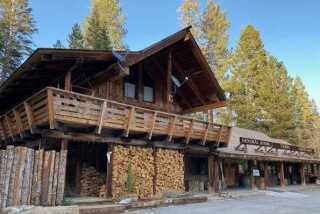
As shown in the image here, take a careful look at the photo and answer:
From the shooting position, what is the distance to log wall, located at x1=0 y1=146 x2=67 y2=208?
995cm

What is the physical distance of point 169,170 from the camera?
50.1ft

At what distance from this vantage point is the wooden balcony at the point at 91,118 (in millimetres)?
10750

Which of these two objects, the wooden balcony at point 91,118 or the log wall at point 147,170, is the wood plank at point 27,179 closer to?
the wooden balcony at point 91,118

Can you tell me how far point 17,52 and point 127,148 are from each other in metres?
23.8

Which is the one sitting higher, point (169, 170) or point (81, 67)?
point (81, 67)

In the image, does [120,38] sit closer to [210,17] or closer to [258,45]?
[210,17]

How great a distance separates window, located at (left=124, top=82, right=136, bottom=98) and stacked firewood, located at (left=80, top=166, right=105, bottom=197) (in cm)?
393

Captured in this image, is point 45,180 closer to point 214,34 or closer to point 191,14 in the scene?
point 214,34

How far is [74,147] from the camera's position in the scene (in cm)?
1539

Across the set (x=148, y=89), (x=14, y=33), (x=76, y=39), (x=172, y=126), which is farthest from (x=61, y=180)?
(x=76, y=39)

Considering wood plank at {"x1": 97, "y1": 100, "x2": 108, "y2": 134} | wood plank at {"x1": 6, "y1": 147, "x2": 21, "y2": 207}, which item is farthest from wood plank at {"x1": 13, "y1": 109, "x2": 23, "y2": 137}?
wood plank at {"x1": 97, "y1": 100, "x2": 108, "y2": 134}

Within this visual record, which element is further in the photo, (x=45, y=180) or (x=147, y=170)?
(x=147, y=170)

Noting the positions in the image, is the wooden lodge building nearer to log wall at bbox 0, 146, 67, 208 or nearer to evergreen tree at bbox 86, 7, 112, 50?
log wall at bbox 0, 146, 67, 208

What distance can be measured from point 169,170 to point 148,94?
4.18 metres
